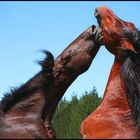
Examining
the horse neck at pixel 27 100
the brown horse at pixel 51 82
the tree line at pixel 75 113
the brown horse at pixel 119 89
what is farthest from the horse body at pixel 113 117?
the tree line at pixel 75 113

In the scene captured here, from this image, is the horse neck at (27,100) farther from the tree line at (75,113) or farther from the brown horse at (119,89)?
the tree line at (75,113)

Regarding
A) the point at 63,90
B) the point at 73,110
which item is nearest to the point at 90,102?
the point at 73,110

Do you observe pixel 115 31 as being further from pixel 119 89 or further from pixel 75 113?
pixel 75 113

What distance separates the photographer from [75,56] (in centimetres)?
481

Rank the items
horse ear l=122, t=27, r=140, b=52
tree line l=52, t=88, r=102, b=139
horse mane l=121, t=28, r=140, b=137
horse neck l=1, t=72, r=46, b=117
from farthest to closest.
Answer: tree line l=52, t=88, r=102, b=139, horse neck l=1, t=72, r=46, b=117, horse ear l=122, t=27, r=140, b=52, horse mane l=121, t=28, r=140, b=137

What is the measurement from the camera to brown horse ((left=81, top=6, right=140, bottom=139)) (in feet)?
13.2

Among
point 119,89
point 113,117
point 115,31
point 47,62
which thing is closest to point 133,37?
point 115,31

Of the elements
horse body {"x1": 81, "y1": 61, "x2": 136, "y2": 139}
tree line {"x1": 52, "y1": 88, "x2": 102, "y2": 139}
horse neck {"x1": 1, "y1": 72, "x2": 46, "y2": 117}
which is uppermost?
horse neck {"x1": 1, "y1": 72, "x2": 46, "y2": 117}

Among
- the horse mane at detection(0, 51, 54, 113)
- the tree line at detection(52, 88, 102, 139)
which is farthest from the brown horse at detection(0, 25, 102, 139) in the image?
the tree line at detection(52, 88, 102, 139)

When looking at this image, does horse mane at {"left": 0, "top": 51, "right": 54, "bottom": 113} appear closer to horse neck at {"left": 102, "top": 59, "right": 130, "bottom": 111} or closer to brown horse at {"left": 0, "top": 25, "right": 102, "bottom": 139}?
brown horse at {"left": 0, "top": 25, "right": 102, "bottom": 139}

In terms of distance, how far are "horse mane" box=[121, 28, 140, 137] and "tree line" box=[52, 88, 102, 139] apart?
1147 cm

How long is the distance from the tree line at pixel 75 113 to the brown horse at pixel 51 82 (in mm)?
10892

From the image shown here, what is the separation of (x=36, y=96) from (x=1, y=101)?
1.31ft

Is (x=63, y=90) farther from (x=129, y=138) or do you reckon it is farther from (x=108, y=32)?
(x=129, y=138)
